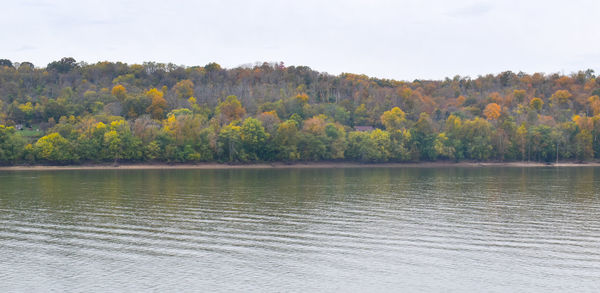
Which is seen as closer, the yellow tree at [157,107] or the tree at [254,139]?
the tree at [254,139]

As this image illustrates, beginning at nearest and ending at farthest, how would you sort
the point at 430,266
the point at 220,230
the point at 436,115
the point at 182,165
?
1. the point at 430,266
2. the point at 220,230
3. the point at 182,165
4. the point at 436,115

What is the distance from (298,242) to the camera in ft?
116

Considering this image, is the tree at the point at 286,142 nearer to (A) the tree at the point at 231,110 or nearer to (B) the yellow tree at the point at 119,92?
(A) the tree at the point at 231,110

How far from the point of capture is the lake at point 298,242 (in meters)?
26.9

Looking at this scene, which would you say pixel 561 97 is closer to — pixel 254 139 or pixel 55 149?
pixel 254 139

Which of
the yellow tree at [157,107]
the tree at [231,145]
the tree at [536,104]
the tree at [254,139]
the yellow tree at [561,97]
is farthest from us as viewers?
the yellow tree at [561,97]

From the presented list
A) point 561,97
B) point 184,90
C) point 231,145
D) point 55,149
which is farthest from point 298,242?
point 561,97

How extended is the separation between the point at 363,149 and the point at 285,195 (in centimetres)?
7504

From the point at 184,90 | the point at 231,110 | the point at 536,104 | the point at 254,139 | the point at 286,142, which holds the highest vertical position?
the point at 184,90

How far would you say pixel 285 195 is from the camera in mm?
62594

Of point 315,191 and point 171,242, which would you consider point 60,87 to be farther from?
point 171,242

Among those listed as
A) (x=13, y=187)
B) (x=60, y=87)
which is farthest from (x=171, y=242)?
(x=60, y=87)

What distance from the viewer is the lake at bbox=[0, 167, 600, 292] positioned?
2688 cm

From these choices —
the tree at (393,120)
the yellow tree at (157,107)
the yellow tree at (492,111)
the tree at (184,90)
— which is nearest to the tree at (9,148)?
the yellow tree at (157,107)
